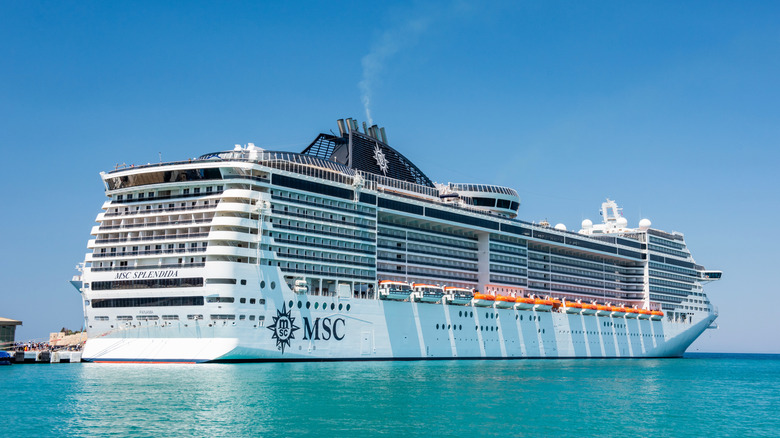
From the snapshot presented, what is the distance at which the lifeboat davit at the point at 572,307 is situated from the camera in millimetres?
85125

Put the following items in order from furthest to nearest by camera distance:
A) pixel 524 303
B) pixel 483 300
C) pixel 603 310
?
pixel 603 310 < pixel 524 303 < pixel 483 300

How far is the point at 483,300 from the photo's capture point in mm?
73375

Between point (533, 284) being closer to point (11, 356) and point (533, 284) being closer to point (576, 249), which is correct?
point (576, 249)

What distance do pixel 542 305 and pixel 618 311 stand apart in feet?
53.7

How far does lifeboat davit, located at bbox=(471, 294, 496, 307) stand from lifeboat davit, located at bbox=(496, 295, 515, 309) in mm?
744

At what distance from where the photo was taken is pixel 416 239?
73188 millimetres

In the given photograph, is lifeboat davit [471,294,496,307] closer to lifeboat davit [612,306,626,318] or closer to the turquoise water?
the turquoise water

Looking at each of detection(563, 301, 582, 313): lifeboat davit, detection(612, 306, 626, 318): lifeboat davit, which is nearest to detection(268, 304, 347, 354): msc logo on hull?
detection(563, 301, 582, 313): lifeboat davit

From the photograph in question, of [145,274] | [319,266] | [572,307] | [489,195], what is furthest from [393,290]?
[572,307]

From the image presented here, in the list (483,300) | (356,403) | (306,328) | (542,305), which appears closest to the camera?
(356,403)

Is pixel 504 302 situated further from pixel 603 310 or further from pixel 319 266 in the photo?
pixel 319 266

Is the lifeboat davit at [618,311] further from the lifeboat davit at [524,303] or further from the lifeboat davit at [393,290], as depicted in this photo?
the lifeboat davit at [393,290]

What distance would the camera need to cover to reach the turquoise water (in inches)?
1160

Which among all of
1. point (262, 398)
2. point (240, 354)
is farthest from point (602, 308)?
point (262, 398)
